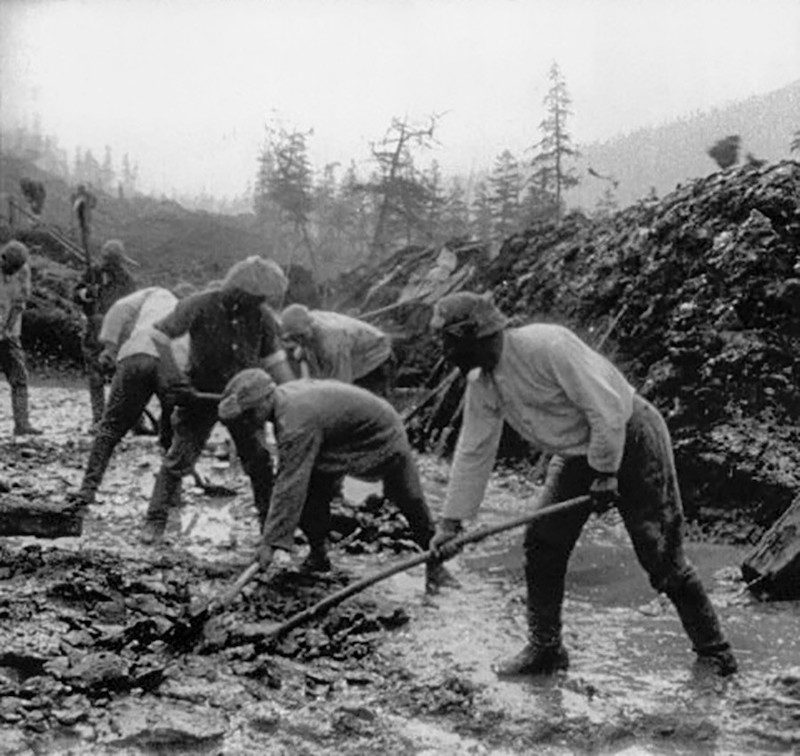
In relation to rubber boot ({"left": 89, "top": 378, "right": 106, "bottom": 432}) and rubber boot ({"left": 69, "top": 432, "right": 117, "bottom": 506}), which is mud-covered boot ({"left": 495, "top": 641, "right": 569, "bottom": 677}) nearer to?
rubber boot ({"left": 69, "top": 432, "right": 117, "bottom": 506})

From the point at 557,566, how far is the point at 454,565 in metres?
2.29

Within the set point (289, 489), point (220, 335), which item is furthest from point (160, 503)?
point (289, 489)

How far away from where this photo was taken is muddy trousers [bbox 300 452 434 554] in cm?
582

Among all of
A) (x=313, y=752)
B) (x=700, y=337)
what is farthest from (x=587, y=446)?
(x=700, y=337)

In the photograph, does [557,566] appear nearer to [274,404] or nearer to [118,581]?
[274,404]

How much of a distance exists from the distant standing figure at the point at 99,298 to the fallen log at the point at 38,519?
173 inches

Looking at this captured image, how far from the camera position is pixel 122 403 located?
275 inches

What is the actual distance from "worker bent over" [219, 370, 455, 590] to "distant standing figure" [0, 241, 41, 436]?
5.58 metres

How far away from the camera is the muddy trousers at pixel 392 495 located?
582 cm

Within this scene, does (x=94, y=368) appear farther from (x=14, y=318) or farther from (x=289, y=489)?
(x=289, y=489)

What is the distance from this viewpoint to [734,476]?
7375 millimetres

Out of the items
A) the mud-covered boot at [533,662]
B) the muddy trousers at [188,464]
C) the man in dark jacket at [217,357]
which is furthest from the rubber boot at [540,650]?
the muddy trousers at [188,464]

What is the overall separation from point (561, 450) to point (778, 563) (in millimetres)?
2109

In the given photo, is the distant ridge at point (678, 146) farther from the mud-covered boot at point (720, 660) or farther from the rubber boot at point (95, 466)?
the mud-covered boot at point (720, 660)
